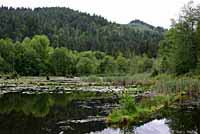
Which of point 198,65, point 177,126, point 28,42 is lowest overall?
point 177,126

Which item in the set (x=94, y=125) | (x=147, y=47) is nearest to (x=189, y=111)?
(x=94, y=125)

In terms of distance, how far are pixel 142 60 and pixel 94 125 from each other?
344 feet

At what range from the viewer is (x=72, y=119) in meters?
31.3

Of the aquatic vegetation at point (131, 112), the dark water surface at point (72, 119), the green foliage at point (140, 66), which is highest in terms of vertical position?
the green foliage at point (140, 66)

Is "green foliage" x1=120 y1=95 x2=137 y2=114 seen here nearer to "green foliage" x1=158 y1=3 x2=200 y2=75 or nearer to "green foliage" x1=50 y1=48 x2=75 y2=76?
"green foliage" x1=158 y1=3 x2=200 y2=75

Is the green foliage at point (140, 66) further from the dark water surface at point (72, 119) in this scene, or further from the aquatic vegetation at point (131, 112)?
the aquatic vegetation at point (131, 112)

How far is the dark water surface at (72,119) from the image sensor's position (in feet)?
86.5

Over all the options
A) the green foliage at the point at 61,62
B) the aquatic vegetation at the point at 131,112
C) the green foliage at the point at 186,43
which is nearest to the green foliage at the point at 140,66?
the green foliage at the point at 61,62

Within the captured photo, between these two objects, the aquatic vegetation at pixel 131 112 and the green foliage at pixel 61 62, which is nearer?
the aquatic vegetation at pixel 131 112

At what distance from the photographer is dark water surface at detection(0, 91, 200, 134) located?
2636 cm

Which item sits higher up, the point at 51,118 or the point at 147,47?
the point at 147,47

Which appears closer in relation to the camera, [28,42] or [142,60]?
[142,60]

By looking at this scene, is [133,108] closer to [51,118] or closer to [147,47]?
[51,118]

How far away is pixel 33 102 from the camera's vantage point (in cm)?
4300
